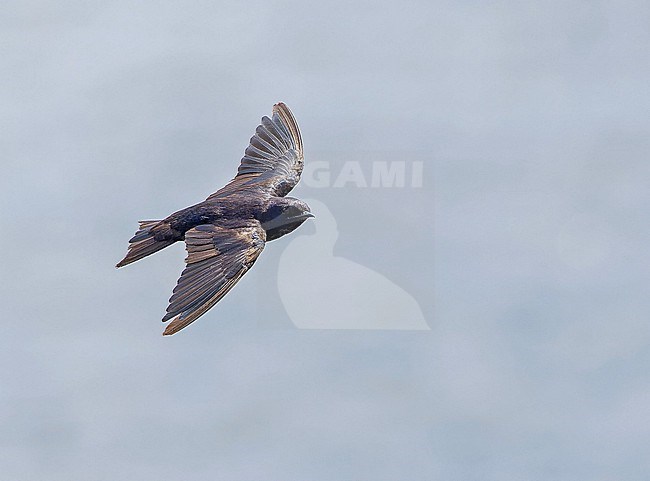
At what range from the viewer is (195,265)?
22.8m

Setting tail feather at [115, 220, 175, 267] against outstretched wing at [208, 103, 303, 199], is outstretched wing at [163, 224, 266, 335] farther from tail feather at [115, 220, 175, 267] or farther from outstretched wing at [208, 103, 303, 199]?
outstretched wing at [208, 103, 303, 199]

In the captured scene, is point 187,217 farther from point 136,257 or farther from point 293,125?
point 293,125

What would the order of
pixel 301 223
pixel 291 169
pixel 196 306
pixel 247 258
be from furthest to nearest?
pixel 291 169, pixel 301 223, pixel 247 258, pixel 196 306

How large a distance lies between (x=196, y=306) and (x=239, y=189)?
5166 mm

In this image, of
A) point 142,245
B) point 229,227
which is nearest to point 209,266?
point 229,227

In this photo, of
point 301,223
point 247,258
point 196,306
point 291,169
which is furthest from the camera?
point 291,169

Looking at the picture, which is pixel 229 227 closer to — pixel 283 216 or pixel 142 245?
pixel 283 216

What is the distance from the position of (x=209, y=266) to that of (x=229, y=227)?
142 centimetres

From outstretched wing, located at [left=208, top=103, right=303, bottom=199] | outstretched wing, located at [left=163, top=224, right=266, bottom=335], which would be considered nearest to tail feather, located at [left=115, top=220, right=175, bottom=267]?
outstretched wing, located at [left=163, top=224, right=266, bottom=335]

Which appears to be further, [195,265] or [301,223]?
[301,223]

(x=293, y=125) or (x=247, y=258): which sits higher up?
(x=293, y=125)

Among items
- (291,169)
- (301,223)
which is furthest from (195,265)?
(291,169)

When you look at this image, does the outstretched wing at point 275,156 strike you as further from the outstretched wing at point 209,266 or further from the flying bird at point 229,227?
the outstretched wing at point 209,266

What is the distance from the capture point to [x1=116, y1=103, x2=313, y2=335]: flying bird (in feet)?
72.4
